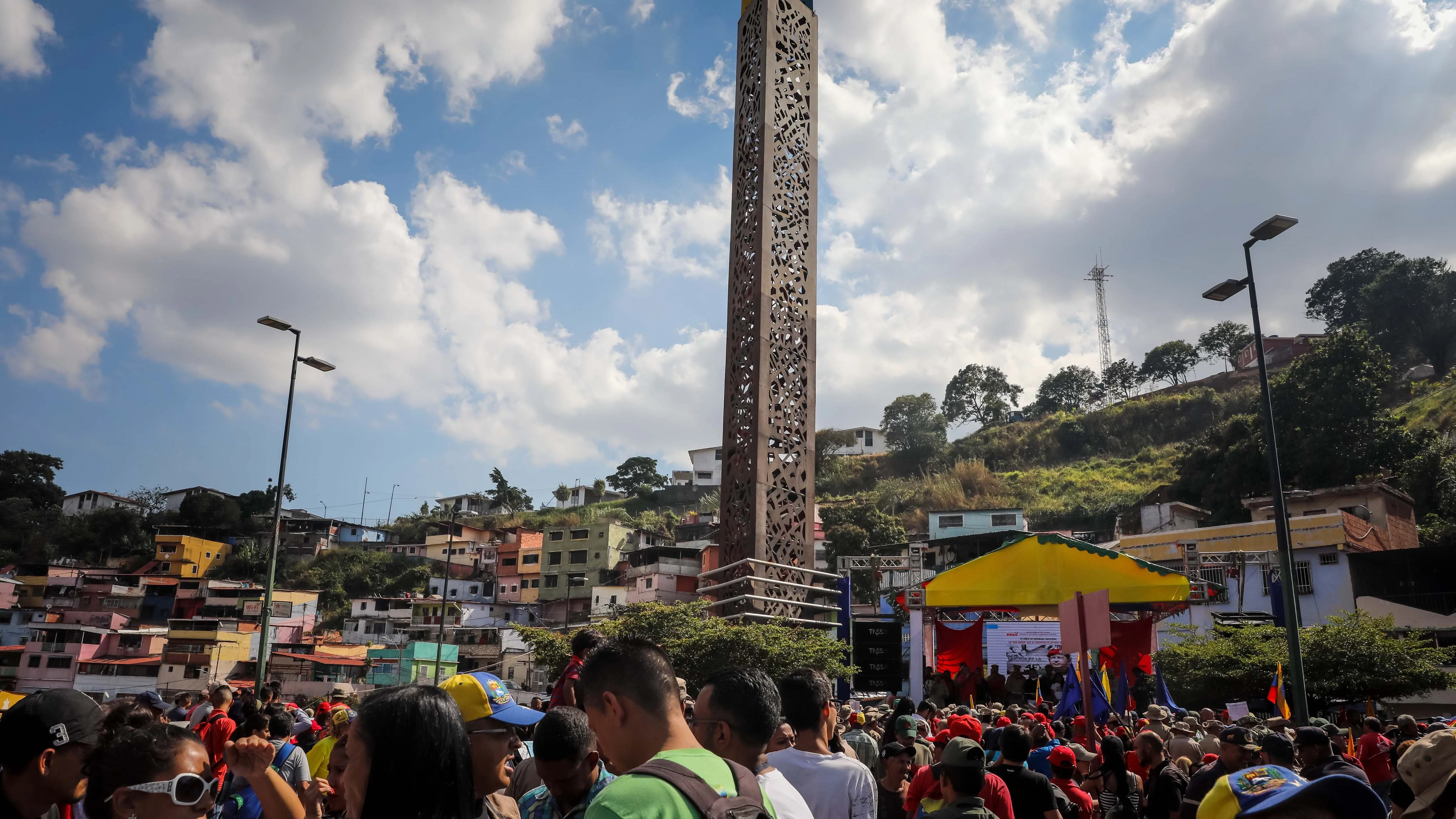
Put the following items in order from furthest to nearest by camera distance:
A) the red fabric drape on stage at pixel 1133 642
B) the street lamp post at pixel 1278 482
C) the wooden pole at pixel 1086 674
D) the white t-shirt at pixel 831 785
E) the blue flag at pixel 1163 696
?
the red fabric drape on stage at pixel 1133 642 < the blue flag at pixel 1163 696 < the street lamp post at pixel 1278 482 < the wooden pole at pixel 1086 674 < the white t-shirt at pixel 831 785

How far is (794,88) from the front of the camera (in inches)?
610

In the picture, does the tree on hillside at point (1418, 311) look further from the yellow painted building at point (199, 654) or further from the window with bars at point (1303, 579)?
the yellow painted building at point (199, 654)

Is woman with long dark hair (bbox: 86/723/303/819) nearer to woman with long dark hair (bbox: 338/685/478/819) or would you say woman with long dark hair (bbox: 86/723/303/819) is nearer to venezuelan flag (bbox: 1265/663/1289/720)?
woman with long dark hair (bbox: 338/685/478/819)

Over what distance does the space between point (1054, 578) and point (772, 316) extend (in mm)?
7929

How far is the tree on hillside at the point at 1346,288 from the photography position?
6688 cm

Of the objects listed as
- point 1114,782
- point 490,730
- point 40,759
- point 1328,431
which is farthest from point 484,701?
point 1328,431

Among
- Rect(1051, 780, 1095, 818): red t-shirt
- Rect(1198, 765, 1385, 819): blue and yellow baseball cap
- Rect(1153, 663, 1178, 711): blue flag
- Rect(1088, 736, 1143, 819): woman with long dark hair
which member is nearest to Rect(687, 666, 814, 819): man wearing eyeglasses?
Rect(1198, 765, 1385, 819): blue and yellow baseball cap

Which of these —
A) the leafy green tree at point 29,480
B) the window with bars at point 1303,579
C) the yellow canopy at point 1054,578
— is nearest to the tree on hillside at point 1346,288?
the window with bars at point 1303,579

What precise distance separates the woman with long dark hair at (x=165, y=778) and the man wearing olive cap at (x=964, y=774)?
2679 mm

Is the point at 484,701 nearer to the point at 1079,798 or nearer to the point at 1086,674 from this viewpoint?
the point at 1079,798

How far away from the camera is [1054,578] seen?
706 inches

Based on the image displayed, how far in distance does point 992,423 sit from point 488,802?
90.0 m

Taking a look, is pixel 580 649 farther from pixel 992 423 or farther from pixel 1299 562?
pixel 992 423

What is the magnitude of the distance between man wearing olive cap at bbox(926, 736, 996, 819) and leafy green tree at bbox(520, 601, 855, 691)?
298 inches
